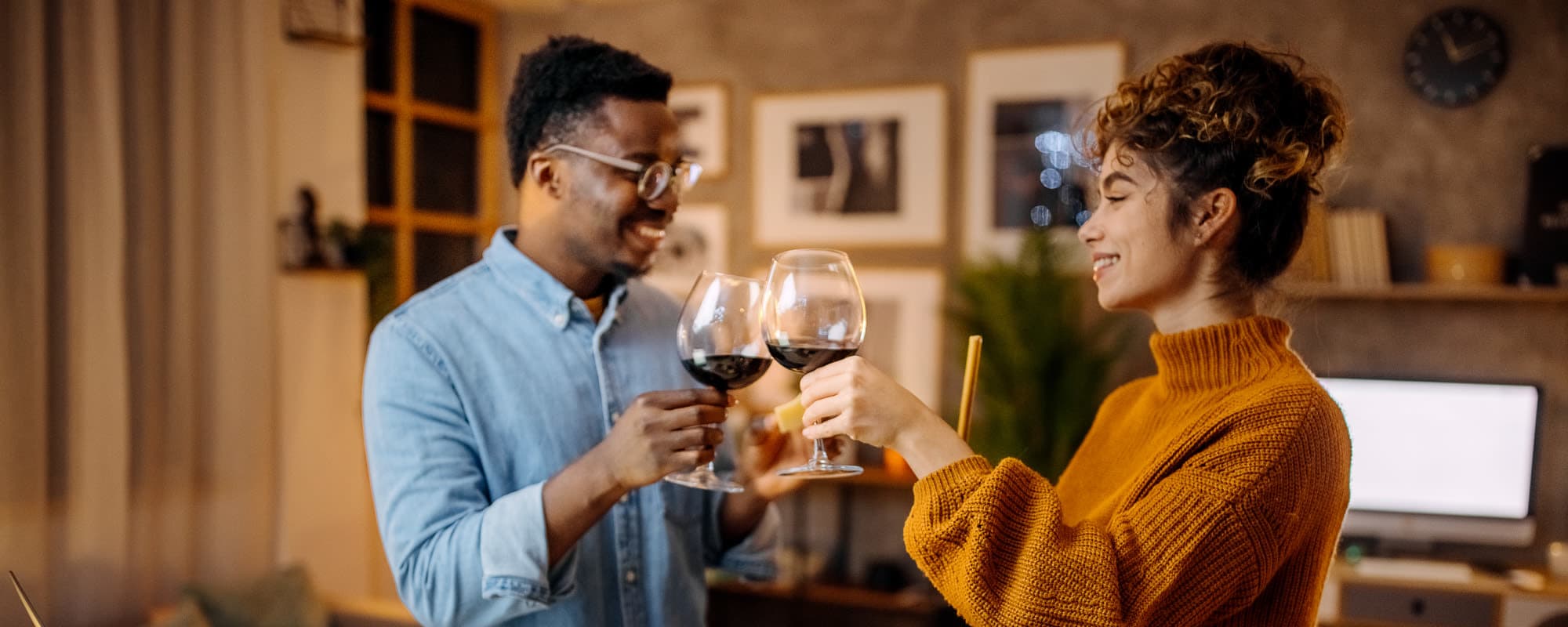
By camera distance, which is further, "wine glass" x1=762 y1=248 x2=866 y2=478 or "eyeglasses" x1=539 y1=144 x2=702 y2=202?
"eyeglasses" x1=539 y1=144 x2=702 y2=202

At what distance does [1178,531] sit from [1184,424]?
0.64 ft

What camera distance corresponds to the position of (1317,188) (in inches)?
49.8

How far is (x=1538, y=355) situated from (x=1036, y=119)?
6.21 ft

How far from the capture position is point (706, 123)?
15.1 feet

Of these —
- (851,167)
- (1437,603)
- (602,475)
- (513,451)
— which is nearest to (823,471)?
(602,475)

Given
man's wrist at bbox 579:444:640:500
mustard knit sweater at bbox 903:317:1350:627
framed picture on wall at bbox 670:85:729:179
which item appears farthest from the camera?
framed picture on wall at bbox 670:85:729:179

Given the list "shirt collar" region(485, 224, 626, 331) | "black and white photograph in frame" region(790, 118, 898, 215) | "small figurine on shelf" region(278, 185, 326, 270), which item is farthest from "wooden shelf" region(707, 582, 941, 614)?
"shirt collar" region(485, 224, 626, 331)

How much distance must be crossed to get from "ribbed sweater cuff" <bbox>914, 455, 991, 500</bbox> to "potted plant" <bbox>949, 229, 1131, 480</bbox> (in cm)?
261

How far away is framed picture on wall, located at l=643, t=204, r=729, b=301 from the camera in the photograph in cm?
463

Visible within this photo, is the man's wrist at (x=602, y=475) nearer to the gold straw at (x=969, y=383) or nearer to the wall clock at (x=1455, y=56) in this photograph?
the gold straw at (x=969, y=383)

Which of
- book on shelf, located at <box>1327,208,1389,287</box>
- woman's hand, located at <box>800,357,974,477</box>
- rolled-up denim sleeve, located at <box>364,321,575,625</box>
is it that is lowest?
rolled-up denim sleeve, located at <box>364,321,575,625</box>

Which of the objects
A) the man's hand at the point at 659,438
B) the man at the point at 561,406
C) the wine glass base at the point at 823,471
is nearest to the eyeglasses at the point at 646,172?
the man at the point at 561,406

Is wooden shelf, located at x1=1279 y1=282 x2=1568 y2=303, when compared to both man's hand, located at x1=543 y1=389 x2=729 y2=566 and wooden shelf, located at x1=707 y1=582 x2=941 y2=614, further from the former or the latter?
man's hand, located at x1=543 y1=389 x2=729 y2=566

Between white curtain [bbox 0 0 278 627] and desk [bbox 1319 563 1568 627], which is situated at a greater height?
white curtain [bbox 0 0 278 627]
